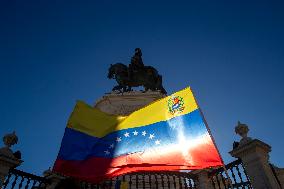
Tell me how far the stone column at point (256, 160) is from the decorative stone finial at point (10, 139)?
7.80 meters

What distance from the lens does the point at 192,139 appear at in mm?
8266

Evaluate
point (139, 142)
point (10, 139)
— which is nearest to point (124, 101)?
point (10, 139)

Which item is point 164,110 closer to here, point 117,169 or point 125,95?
point 117,169

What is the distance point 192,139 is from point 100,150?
316 cm

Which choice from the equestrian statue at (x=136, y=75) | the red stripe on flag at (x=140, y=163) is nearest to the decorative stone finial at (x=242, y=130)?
the red stripe on flag at (x=140, y=163)

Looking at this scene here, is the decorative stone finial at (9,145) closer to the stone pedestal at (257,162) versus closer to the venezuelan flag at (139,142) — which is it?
the venezuelan flag at (139,142)

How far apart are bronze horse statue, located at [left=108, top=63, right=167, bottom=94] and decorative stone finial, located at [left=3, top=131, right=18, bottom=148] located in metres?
10.3

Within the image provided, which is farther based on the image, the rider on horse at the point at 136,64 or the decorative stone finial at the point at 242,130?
the rider on horse at the point at 136,64

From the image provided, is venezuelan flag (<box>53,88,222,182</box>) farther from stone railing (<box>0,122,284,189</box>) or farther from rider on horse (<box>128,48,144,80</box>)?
rider on horse (<box>128,48,144,80</box>)

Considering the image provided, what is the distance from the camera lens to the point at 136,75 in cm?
2264

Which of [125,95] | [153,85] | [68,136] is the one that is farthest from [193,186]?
[153,85]

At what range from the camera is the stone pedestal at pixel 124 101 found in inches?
671

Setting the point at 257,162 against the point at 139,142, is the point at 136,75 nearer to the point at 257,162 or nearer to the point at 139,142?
the point at 139,142

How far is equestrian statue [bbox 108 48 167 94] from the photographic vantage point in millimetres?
21719
